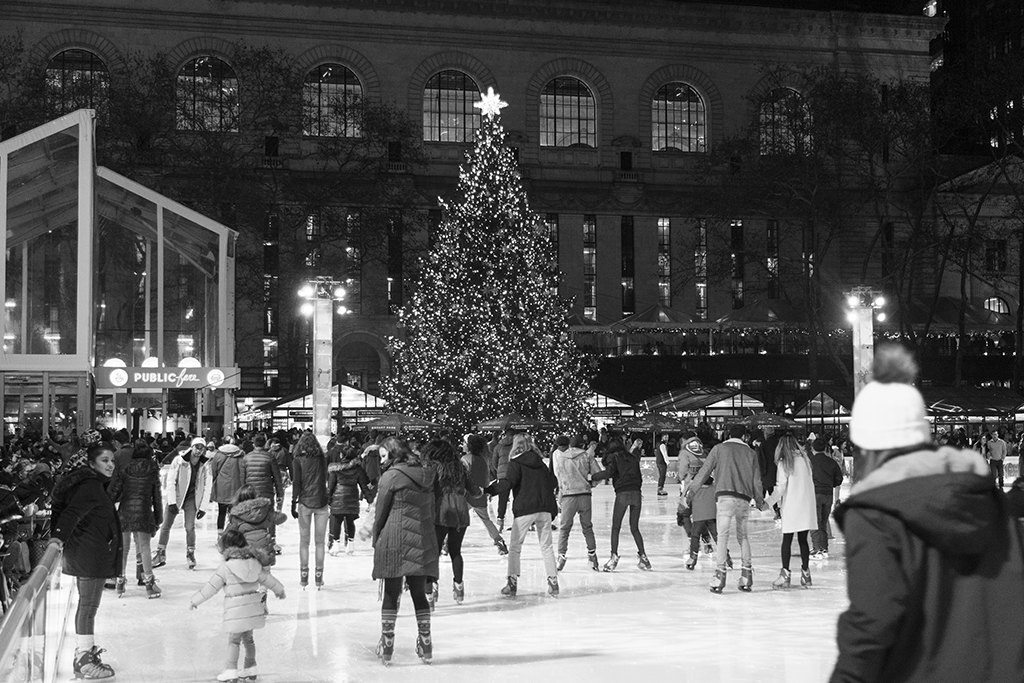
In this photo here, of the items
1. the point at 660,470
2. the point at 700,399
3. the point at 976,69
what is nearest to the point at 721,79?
the point at 976,69

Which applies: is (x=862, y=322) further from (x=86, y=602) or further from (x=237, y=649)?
(x=86, y=602)

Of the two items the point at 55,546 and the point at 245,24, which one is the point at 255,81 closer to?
the point at 245,24

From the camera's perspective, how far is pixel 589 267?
5875 centimetres

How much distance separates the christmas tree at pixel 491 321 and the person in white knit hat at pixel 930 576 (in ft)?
94.8

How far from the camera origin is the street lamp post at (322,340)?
76.3 ft

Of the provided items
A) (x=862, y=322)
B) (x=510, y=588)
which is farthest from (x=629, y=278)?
(x=510, y=588)

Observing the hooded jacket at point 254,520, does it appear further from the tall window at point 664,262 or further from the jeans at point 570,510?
the tall window at point 664,262

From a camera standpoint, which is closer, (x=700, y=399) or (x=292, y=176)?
(x=700, y=399)

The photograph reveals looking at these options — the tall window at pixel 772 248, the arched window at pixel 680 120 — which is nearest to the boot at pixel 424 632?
the tall window at pixel 772 248

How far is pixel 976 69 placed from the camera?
4169cm

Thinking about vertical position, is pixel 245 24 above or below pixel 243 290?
above

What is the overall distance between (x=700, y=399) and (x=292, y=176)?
768 inches

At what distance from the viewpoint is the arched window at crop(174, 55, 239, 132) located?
145ft

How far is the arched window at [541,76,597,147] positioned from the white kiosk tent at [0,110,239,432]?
94.0 feet
